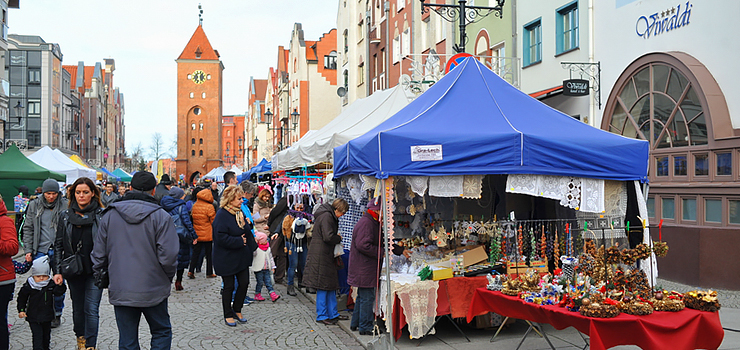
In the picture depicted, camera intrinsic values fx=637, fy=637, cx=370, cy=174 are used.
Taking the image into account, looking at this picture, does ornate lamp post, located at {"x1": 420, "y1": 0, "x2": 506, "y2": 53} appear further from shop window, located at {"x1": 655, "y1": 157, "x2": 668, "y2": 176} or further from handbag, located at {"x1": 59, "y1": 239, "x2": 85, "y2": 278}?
handbag, located at {"x1": 59, "y1": 239, "x2": 85, "y2": 278}

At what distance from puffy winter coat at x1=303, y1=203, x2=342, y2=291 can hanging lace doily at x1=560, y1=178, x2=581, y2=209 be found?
302 cm

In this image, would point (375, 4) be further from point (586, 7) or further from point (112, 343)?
point (112, 343)

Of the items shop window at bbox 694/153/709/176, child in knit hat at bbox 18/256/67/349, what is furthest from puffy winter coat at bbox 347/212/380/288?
shop window at bbox 694/153/709/176

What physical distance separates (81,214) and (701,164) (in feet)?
33.6

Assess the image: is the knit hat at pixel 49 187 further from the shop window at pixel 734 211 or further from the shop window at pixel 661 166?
the shop window at pixel 661 166

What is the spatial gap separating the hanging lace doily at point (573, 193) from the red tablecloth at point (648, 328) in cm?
172

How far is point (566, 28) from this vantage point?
50.9 feet

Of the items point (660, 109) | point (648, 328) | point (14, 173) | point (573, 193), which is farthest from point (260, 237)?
point (14, 173)

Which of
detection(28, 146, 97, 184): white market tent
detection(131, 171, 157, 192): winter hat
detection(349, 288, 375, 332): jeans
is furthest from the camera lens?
detection(28, 146, 97, 184): white market tent

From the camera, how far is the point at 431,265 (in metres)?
7.82

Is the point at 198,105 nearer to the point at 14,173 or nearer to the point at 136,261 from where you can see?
the point at 14,173

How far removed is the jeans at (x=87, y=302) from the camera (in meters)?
6.54

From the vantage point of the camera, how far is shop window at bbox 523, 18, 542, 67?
16641mm

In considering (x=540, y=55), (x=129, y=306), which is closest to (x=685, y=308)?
(x=129, y=306)
